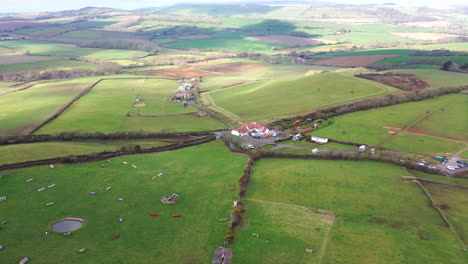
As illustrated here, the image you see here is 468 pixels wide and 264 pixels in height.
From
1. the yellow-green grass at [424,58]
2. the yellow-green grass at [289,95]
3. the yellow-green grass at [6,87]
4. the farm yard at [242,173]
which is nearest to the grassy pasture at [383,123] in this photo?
the farm yard at [242,173]

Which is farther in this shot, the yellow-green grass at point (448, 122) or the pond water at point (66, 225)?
the yellow-green grass at point (448, 122)

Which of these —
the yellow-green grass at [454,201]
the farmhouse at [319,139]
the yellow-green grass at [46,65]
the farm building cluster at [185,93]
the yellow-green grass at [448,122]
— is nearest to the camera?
the yellow-green grass at [454,201]

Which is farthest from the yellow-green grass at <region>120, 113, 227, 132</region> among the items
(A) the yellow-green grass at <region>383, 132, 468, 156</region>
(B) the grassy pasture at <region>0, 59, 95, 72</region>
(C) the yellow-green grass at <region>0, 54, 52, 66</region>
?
(C) the yellow-green grass at <region>0, 54, 52, 66</region>

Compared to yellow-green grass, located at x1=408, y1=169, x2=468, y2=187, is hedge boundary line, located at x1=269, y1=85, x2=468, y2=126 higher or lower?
higher

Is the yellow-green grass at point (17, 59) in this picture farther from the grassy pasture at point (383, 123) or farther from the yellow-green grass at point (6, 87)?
the grassy pasture at point (383, 123)

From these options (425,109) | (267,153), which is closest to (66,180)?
(267,153)

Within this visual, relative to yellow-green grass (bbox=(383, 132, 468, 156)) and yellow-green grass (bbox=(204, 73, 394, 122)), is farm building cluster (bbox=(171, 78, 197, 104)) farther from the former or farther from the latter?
yellow-green grass (bbox=(383, 132, 468, 156))

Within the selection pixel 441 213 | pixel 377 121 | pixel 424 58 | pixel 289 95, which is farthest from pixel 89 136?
pixel 424 58
